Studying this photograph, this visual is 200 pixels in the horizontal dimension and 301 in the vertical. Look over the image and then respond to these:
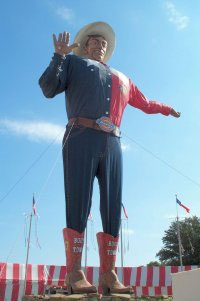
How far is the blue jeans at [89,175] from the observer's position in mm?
4297

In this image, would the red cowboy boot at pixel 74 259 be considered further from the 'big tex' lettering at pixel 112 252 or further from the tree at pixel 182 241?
the tree at pixel 182 241

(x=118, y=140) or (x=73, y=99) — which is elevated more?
(x=73, y=99)

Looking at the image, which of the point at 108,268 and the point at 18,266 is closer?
the point at 108,268

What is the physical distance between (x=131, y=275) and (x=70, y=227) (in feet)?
39.9

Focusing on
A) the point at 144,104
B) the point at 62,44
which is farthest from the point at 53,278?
the point at 62,44

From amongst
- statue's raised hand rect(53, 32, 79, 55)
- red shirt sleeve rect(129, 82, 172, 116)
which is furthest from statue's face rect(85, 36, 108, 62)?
statue's raised hand rect(53, 32, 79, 55)

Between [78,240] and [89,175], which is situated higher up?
[89,175]

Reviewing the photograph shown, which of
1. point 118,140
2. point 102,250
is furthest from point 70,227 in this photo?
point 118,140

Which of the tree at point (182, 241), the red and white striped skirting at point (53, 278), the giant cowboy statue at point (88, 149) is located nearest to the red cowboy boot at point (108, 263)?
the giant cowboy statue at point (88, 149)

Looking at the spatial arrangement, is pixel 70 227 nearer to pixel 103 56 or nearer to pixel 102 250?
pixel 102 250

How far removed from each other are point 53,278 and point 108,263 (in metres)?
10.8

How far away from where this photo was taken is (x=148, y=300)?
14.7 ft

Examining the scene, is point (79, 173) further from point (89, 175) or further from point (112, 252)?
point (112, 252)

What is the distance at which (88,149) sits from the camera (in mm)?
4457
